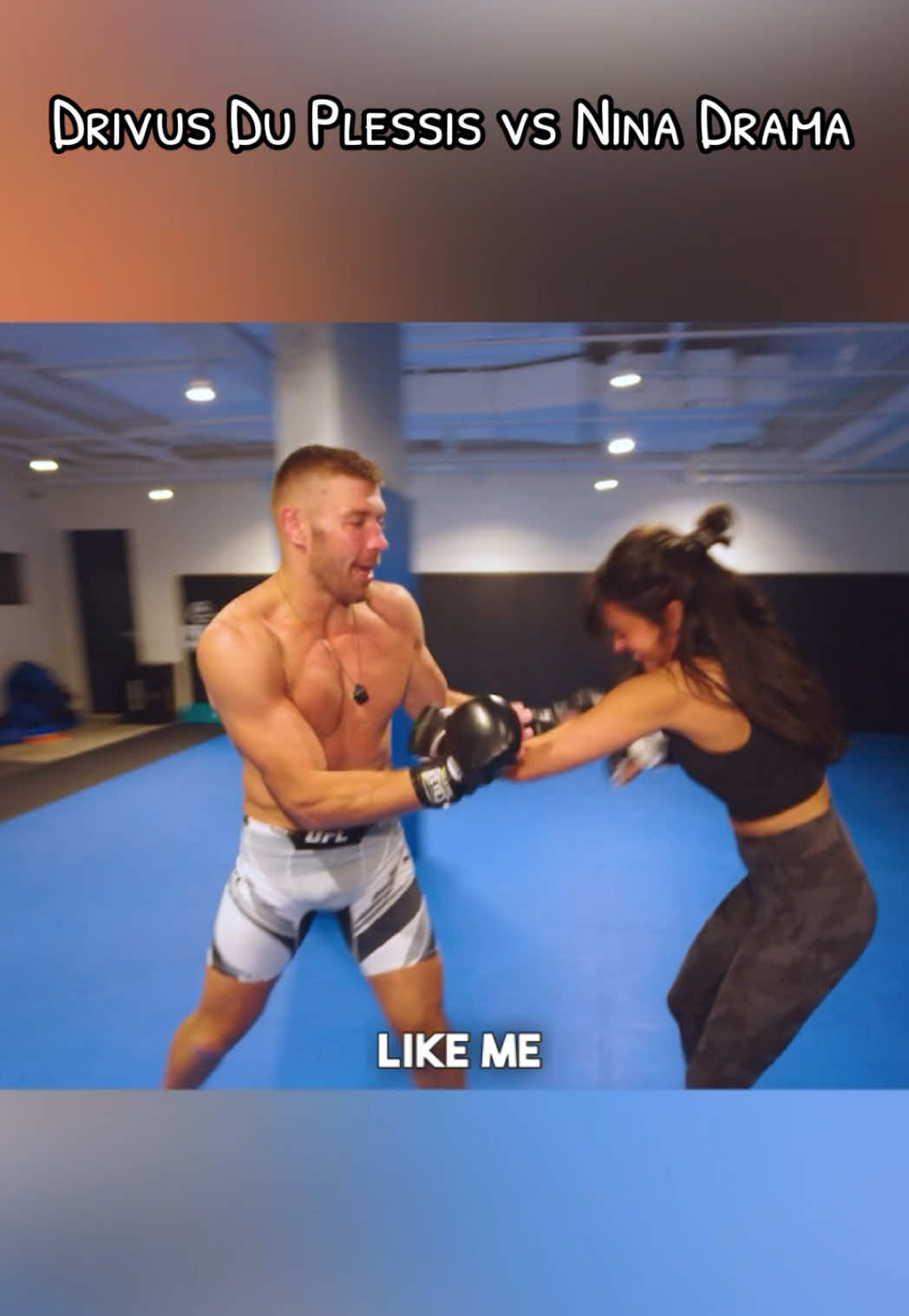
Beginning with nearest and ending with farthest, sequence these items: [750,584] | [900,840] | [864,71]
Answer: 1. [864,71]
2. [750,584]
3. [900,840]

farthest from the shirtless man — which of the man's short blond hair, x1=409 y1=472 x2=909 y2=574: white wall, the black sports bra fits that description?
the black sports bra

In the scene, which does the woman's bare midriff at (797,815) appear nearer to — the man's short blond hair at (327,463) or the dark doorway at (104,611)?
the man's short blond hair at (327,463)

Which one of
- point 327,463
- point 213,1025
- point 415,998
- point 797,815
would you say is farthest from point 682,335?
point 213,1025

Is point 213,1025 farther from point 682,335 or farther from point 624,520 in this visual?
point 682,335

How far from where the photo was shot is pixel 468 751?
3.50 feet

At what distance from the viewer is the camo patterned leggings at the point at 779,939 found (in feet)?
3.79

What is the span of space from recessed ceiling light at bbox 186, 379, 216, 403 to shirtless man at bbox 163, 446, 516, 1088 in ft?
0.63

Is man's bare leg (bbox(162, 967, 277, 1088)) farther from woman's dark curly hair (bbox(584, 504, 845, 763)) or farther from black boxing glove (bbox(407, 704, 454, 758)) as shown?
woman's dark curly hair (bbox(584, 504, 845, 763))

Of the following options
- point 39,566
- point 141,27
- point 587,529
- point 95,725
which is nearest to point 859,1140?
point 587,529

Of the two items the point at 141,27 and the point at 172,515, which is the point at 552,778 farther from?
the point at 141,27

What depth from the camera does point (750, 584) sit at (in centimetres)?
111

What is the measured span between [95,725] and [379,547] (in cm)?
71

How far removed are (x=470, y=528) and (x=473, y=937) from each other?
0.82 meters

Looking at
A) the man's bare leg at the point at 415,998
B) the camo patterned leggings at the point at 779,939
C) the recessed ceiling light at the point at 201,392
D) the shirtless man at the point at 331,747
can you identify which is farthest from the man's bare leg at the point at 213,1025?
the recessed ceiling light at the point at 201,392
